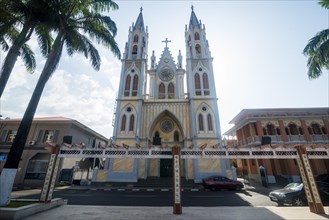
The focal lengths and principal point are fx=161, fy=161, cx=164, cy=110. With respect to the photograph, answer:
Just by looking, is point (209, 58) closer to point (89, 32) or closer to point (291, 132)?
point (291, 132)

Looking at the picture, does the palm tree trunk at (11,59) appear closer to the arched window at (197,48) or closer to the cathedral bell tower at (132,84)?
the cathedral bell tower at (132,84)

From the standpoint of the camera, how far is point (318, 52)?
10203mm

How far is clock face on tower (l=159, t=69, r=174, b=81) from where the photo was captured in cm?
2553

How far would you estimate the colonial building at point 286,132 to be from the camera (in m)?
18.8

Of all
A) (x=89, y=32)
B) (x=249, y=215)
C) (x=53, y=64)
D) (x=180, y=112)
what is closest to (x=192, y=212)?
(x=249, y=215)

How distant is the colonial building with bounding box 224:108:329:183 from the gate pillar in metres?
12.3

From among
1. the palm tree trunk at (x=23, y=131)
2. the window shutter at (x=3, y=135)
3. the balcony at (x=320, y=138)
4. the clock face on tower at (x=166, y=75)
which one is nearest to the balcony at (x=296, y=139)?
the balcony at (x=320, y=138)

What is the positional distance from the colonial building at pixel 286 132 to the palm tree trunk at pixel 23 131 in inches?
833

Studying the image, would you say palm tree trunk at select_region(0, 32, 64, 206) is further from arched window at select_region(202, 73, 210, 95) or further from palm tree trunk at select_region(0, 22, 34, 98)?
arched window at select_region(202, 73, 210, 95)

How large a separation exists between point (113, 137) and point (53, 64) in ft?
37.8

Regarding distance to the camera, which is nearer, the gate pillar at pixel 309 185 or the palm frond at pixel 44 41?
the gate pillar at pixel 309 185

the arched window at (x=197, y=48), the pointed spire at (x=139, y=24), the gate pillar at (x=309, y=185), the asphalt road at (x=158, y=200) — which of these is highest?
the pointed spire at (x=139, y=24)

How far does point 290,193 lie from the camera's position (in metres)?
8.82

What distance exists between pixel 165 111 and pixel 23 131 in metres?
15.5
